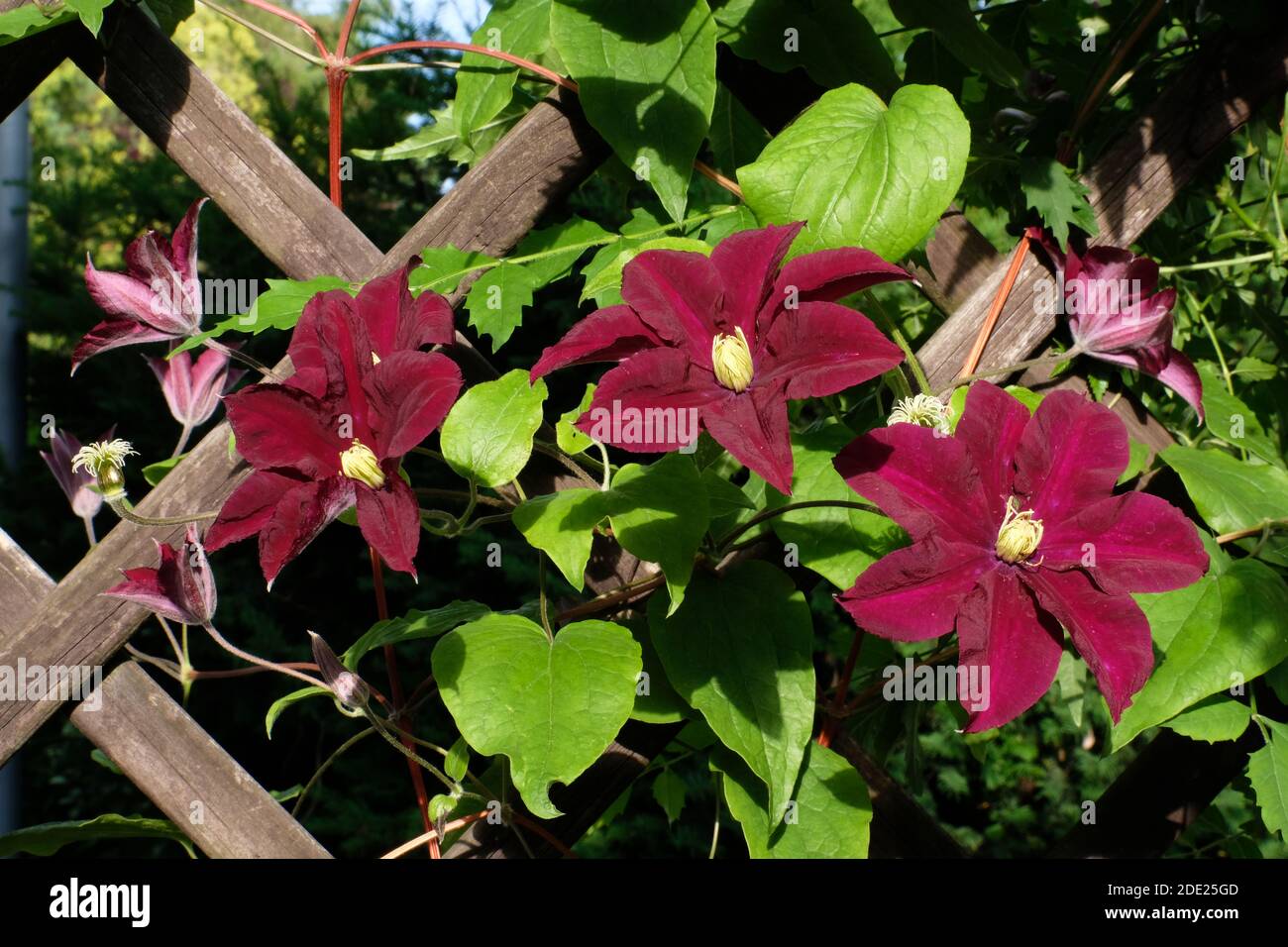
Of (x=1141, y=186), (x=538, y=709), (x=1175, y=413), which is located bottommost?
(x=538, y=709)

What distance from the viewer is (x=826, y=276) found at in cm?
72

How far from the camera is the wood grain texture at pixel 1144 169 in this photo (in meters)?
1.03

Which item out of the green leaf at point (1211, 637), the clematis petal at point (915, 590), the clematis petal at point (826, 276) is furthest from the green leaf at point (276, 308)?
the green leaf at point (1211, 637)

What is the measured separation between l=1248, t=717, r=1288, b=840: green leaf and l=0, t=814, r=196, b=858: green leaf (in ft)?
2.95

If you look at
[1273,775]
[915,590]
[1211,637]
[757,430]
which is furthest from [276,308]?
[1273,775]

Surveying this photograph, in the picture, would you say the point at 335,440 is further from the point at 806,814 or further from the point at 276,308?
the point at 806,814

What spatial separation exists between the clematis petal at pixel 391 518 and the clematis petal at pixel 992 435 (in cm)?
35

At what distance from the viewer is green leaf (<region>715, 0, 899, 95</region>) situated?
0.98 meters

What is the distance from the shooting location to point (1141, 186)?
3.38 ft

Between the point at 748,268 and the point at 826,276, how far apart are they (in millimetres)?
50
